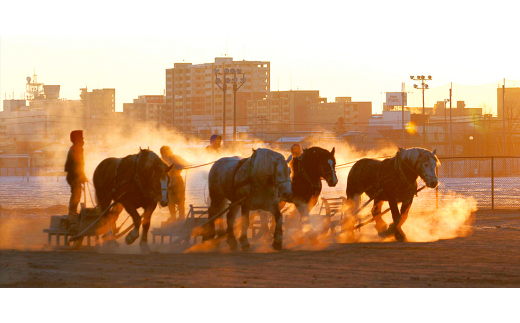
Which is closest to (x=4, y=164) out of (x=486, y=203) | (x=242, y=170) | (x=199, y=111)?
(x=486, y=203)

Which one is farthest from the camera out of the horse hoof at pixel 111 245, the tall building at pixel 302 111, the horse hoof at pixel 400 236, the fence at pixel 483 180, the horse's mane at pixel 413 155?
the tall building at pixel 302 111

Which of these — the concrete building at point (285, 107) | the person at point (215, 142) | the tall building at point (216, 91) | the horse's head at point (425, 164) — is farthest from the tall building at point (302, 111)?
the horse's head at point (425, 164)

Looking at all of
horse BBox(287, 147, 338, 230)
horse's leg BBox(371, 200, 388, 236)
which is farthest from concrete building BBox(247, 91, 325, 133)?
horse BBox(287, 147, 338, 230)

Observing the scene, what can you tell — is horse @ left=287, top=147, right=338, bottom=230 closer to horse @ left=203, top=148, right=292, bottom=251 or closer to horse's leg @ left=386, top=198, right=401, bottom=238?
horse @ left=203, top=148, right=292, bottom=251

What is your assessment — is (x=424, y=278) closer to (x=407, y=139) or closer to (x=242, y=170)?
(x=242, y=170)

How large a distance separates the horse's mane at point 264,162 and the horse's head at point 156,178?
5.13ft

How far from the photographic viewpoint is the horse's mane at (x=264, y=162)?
13.9m

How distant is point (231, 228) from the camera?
47.8ft

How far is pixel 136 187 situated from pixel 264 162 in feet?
8.12

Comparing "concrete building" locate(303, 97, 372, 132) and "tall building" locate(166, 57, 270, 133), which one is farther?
"tall building" locate(166, 57, 270, 133)

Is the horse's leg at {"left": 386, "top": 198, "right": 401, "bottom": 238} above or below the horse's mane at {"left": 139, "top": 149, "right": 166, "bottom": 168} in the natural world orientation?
below

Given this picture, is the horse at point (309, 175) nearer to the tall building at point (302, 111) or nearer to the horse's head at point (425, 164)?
the horse's head at point (425, 164)

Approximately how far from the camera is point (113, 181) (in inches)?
573

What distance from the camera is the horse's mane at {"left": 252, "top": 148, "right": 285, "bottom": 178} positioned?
45.8 ft
